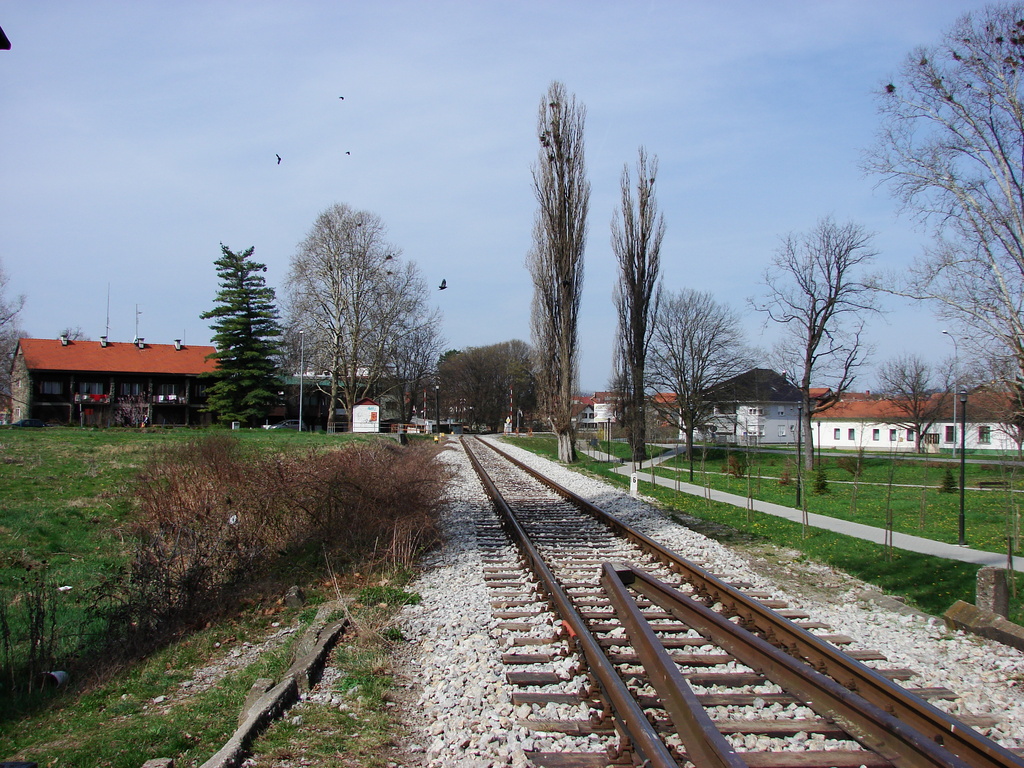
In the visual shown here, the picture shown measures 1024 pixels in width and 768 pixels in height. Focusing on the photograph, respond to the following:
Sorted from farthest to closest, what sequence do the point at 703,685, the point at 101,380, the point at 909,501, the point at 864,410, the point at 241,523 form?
the point at 864,410, the point at 101,380, the point at 909,501, the point at 241,523, the point at 703,685

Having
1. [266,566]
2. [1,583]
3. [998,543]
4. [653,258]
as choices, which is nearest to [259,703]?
[266,566]

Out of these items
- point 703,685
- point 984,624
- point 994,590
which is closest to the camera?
point 703,685

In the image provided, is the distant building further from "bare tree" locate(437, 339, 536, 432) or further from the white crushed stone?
"bare tree" locate(437, 339, 536, 432)

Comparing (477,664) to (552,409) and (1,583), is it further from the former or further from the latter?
(552,409)

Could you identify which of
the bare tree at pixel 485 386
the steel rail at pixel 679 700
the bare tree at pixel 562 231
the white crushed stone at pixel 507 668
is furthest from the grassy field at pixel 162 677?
the bare tree at pixel 485 386

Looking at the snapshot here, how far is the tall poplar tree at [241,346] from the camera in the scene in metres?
53.2

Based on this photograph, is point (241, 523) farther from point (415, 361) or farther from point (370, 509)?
point (415, 361)

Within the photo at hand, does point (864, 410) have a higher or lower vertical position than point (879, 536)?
higher

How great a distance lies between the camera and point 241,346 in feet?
176

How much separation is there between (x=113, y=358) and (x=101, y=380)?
2763 mm

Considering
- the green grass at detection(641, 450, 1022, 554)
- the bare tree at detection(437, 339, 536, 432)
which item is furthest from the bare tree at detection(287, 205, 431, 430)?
the bare tree at detection(437, 339, 536, 432)

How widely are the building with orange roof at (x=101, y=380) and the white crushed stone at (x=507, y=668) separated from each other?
6074cm

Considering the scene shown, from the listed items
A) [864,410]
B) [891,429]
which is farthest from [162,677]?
[864,410]

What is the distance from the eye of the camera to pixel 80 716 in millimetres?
5484
